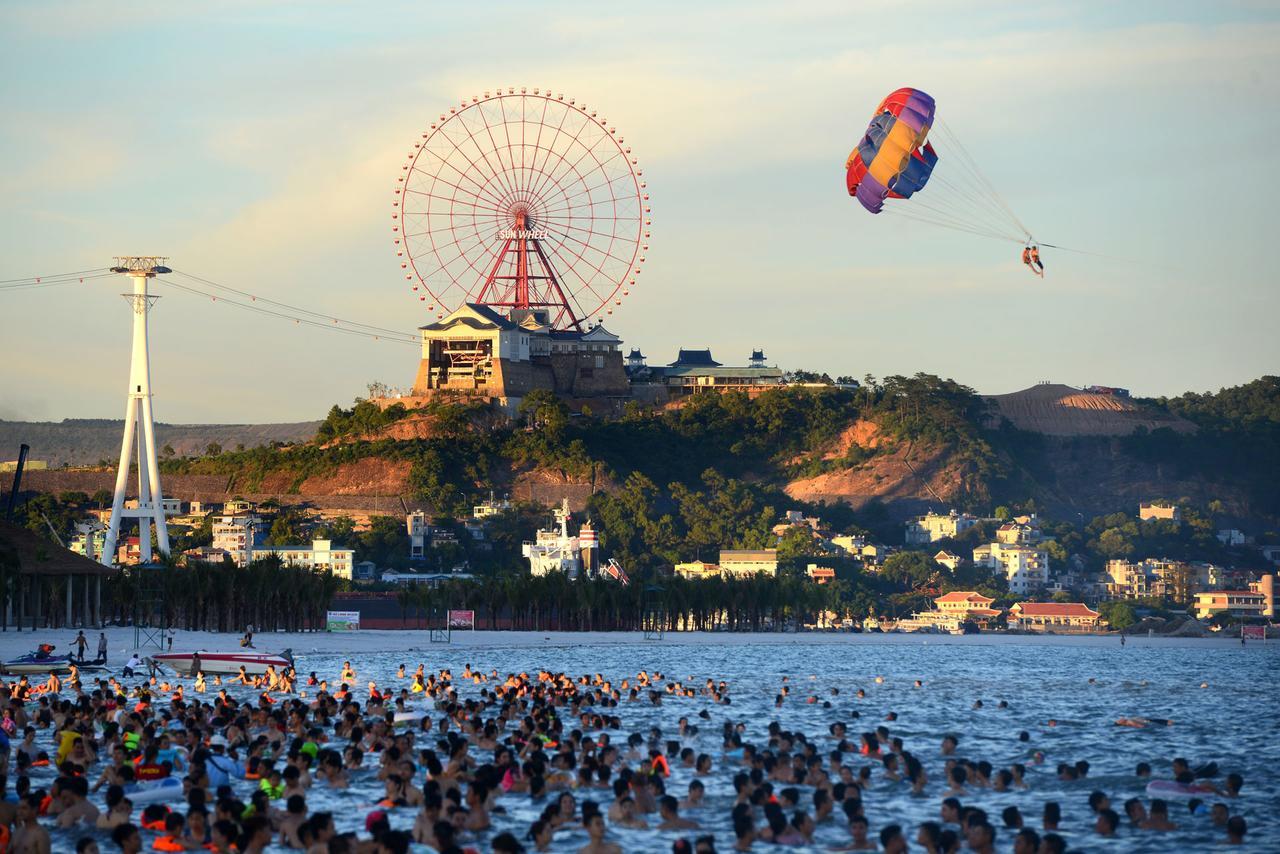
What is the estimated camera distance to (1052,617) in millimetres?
168750

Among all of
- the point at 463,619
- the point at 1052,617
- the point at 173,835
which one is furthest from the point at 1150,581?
the point at 173,835

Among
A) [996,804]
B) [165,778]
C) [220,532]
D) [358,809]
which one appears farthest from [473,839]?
[220,532]

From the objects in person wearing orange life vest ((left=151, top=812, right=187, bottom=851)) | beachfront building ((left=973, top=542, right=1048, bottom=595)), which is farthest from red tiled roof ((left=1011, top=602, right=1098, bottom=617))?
person wearing orange life vest ((left=151, top=812, right=187, bottom=851))

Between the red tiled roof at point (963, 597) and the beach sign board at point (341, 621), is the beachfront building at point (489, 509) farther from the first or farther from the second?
the beach sign board at point (341, 621)

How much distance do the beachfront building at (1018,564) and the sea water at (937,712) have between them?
49196 mm

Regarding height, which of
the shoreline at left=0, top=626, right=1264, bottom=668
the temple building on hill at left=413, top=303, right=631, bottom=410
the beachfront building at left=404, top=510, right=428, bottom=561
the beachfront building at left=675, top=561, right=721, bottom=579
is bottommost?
the shoreline at left=0, top=626, right=1264, bottom=668

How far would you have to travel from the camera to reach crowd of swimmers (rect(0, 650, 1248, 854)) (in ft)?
108

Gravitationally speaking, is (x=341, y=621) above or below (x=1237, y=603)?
above

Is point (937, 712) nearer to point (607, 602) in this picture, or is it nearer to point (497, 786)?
point (497, 786)

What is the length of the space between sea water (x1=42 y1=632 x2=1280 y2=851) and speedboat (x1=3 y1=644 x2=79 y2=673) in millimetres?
9459

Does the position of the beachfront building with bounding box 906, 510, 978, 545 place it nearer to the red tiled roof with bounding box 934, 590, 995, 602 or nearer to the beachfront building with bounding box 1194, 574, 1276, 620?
the red tiled roof with bounding box 934, 590, 995, 602

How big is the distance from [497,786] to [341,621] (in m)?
79.7

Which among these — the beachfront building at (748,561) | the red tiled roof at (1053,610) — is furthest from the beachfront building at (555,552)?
the red tiled roof at (1053,610)

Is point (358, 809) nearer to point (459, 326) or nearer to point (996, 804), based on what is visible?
point (996, 804)
